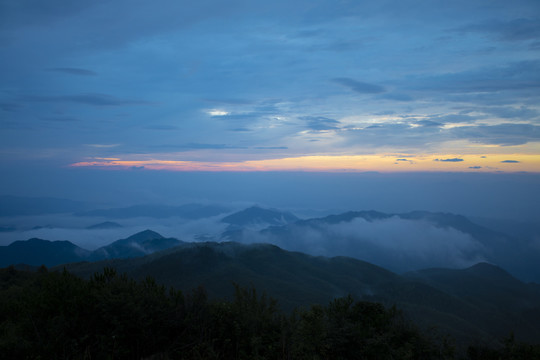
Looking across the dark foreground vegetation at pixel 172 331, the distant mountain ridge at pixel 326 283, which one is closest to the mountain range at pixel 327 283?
the distant mountain ridge at pixel 326 283

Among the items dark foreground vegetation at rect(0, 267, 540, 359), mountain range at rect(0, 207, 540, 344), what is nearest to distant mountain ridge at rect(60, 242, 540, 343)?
mountain range at rect(0, 207, 540, 344)

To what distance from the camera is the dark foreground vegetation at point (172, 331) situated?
9883 millimetres

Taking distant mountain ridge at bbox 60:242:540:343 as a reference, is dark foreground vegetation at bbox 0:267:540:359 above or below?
above

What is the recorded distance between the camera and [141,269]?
311 ft

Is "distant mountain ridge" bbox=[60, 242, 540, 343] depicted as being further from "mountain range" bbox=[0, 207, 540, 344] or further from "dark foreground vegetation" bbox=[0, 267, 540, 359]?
"dark foreground vegetation" bbox=[0, 267, 540, 359]

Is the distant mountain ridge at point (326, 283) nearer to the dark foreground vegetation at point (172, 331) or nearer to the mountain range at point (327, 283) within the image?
the mountain range at point (327, 283)

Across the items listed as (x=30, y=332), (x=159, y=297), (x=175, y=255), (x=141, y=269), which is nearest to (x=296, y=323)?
(x=159, y=297)

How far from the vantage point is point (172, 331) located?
11289 mm

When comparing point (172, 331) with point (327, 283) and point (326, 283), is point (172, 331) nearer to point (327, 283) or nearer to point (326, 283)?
point (326, 283)

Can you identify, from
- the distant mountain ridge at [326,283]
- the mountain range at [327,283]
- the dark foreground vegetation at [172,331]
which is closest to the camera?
the dark foreground vegetation at [172,331]

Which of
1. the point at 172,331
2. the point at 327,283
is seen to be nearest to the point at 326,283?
the point at 327,283

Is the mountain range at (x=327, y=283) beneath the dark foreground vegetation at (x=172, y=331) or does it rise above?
beneath

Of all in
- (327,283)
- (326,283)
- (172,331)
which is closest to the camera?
(172,331)

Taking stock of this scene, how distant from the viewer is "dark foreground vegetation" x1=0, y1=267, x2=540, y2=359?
9.88 meters
